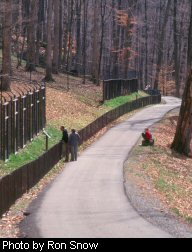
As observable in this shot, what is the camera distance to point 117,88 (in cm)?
5350

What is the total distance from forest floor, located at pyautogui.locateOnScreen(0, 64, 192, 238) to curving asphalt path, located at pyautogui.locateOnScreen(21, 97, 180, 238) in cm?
50

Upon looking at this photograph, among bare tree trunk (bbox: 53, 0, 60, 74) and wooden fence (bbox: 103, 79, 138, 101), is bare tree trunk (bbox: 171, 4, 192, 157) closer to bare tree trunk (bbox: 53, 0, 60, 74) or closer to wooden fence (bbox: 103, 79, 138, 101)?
wooden fence (bbox: 103, 79, 138, 101)

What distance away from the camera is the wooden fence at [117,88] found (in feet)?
160

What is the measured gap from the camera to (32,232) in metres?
15.7

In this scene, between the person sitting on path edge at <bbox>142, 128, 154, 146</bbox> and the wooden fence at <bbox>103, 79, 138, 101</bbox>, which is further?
the wooden fence at <bbox>103, 79, 138, 101</bbox>

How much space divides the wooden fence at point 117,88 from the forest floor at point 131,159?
82 cm

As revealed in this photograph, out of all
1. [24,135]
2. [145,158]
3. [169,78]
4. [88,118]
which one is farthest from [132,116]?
[169,78]

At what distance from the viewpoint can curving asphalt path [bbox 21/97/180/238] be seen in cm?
1588

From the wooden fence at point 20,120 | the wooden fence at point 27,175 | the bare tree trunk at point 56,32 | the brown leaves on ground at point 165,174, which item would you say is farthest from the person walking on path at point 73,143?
the bare tree trunk at point 56,32

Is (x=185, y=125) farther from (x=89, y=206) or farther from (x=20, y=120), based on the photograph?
(x=89, y=206)

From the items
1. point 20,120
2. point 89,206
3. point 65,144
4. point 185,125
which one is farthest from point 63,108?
point 89,206

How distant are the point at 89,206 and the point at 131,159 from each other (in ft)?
32.3

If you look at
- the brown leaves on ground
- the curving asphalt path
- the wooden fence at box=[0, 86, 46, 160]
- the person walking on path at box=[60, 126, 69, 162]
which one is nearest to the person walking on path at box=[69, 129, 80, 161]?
the person walking on path at box=[60, 126, 69, 162]

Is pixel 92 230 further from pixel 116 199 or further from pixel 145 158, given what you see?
pixel 145 158
